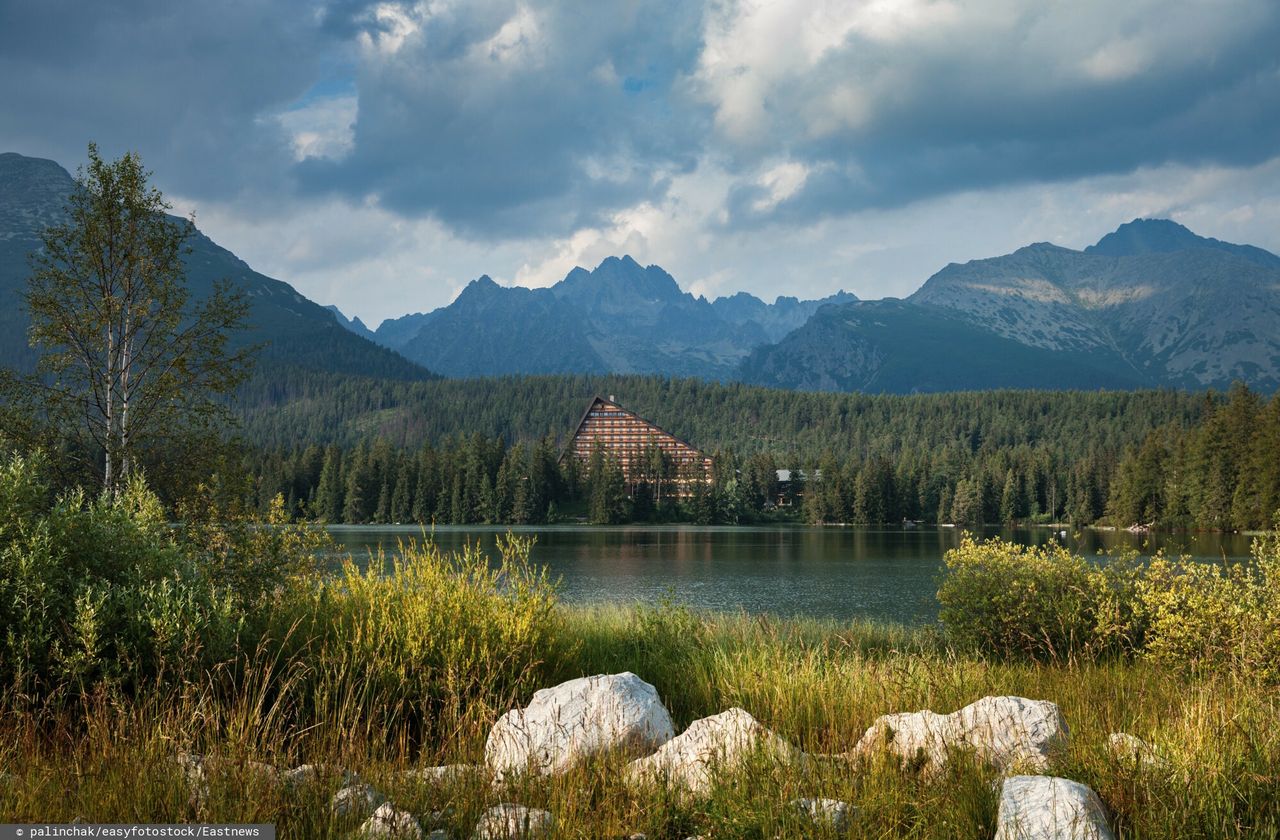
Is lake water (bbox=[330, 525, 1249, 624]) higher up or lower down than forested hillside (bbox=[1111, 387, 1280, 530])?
lower down

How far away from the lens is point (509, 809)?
210 inches

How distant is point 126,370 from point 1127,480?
12009 centimetres

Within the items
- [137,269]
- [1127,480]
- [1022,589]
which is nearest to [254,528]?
[137,269]

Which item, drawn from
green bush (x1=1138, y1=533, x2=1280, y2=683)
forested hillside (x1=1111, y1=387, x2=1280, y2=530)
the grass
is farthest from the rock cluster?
forested hillside (x1=1111, y1=387, x2=1280, y2=530)

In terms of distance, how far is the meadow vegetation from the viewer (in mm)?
5363

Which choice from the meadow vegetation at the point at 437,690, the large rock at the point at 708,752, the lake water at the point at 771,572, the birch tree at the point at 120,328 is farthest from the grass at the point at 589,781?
the birch tree at the point at 120,328

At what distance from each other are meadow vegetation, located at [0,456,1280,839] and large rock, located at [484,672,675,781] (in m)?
0.37

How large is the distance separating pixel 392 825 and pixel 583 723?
6.85 ft

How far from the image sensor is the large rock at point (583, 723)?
6.51m

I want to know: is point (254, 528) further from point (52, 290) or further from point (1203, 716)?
point (1203, 716)

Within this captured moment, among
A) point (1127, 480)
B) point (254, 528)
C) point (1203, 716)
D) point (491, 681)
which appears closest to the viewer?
point (1203, 716)

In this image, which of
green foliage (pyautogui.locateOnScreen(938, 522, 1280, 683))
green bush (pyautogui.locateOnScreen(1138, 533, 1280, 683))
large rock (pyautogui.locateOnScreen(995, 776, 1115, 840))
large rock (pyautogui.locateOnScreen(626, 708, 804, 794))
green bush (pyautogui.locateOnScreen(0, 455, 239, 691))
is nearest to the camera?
large rock (pyautogui.locateOnScreen(995, 776, 1115, 840))

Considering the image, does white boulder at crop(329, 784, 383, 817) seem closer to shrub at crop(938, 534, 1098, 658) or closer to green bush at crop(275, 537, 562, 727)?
green bush at crop(275, 537, 562, 727)

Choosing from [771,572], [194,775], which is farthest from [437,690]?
[771,572]
